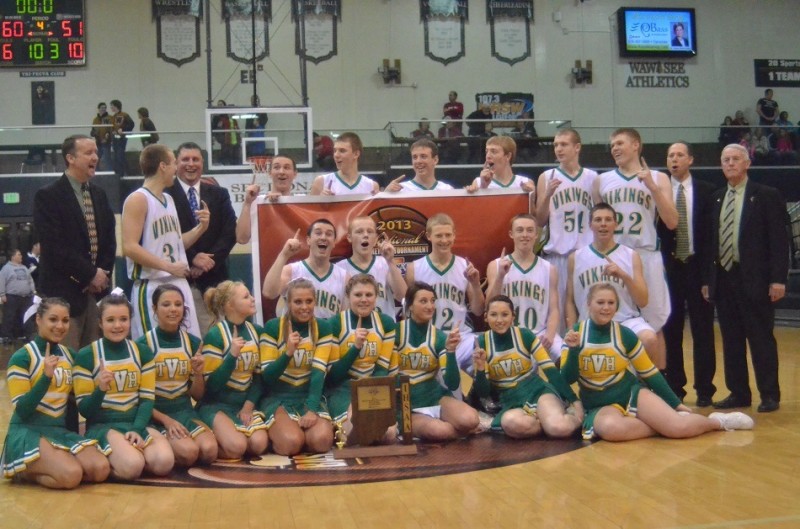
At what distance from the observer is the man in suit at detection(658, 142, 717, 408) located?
6668mm

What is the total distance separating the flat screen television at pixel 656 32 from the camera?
21.8 metres

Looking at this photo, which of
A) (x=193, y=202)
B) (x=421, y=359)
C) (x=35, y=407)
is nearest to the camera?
(x=35, y=407)

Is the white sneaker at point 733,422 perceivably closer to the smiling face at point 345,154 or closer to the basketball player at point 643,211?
the basketball player at point 643,211

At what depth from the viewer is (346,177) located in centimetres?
691

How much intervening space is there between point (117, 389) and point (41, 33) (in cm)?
1629

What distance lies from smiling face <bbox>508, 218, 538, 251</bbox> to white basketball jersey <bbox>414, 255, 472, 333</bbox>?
0.44 m

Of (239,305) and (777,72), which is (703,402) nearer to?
(239,305)

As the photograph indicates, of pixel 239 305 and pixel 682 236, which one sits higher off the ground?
pixel 682 236

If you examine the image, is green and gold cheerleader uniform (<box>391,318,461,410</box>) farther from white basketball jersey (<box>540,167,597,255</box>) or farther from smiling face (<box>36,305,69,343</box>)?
smiling face (<box>36,305,69,343</box>)

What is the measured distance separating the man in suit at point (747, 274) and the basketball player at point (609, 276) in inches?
27.7

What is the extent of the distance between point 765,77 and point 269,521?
73.0ft

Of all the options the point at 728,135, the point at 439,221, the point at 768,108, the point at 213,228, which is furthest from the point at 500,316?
the point at 768,108

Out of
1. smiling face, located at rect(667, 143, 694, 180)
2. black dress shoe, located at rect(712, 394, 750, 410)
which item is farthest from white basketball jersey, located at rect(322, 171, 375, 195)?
black dress shoe, located at rect(712, 394, 750, 410)

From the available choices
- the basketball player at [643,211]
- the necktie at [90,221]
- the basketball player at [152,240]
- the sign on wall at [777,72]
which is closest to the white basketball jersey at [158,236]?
the basketball player at [152,240]
